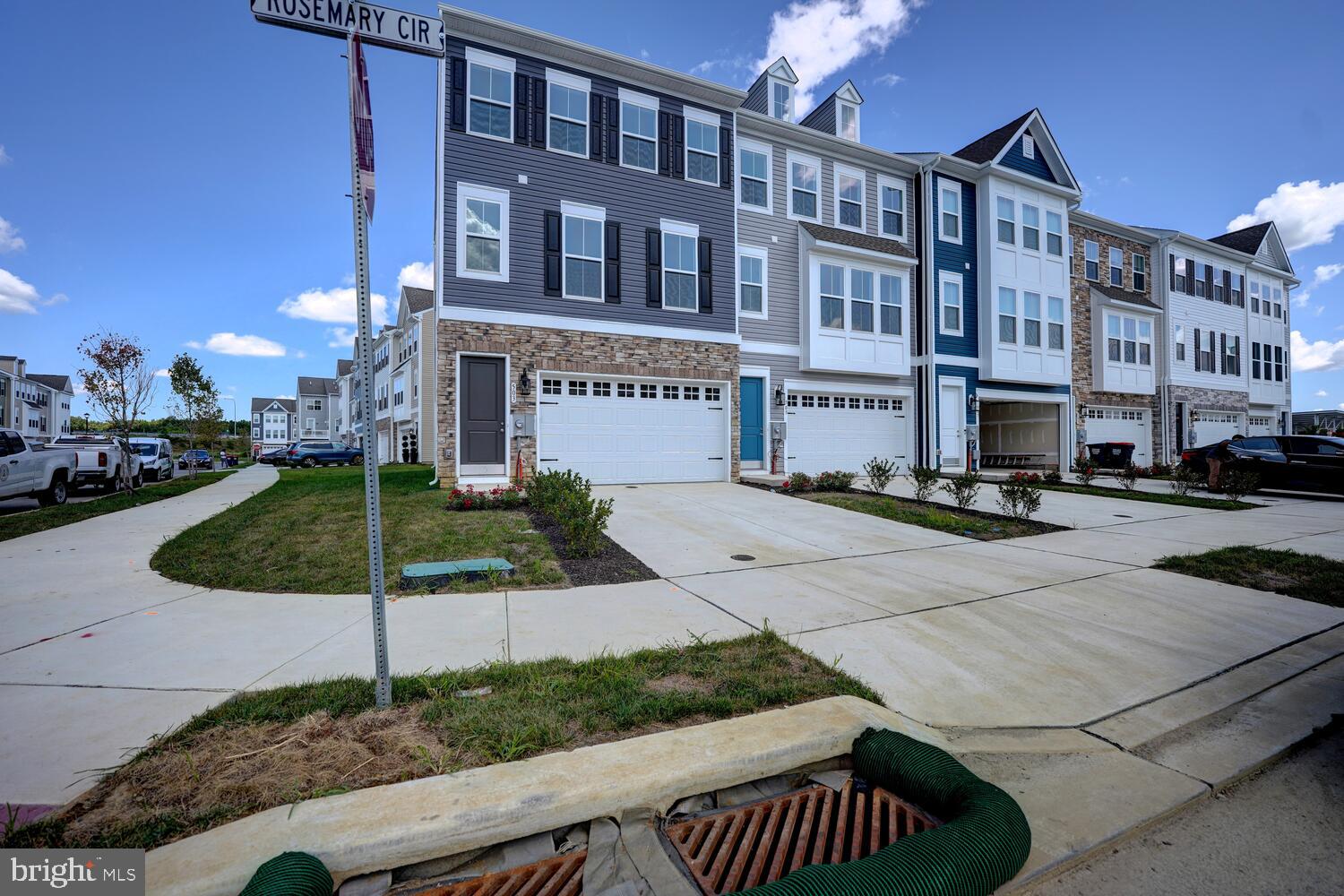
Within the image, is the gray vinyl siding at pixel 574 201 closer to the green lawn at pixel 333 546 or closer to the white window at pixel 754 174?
the white window at pixel 754 174

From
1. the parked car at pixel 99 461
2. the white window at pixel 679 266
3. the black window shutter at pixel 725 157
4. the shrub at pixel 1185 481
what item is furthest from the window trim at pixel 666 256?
the parked car at pixel 99 461

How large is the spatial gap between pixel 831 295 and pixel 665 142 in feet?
18.6

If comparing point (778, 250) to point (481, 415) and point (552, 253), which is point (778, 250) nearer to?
point (552, 253)

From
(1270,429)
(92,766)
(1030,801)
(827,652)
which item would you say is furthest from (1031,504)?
(1270,429)

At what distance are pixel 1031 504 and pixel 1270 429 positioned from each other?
2928cm

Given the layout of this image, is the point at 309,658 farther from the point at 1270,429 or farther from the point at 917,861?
the point at 1270,429

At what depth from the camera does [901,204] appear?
17297 millimetres

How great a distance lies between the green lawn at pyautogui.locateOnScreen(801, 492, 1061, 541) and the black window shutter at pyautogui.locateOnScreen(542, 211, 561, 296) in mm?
6828

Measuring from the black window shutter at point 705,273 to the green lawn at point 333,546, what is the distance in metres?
7.18

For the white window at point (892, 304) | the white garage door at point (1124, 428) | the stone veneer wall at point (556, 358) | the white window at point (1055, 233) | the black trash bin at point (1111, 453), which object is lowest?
the black trash bin at point (1111, 453)

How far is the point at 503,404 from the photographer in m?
12.0

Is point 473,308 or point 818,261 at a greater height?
point 818,261

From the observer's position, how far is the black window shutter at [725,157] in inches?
566

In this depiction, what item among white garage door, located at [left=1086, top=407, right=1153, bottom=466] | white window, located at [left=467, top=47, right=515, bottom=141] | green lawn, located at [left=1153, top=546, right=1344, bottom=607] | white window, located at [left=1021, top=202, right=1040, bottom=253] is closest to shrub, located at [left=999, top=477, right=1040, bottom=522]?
green lawn, located at [left=1153, top=546, right=1344, bottom=607]
